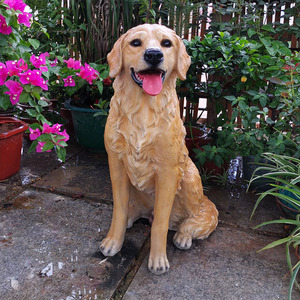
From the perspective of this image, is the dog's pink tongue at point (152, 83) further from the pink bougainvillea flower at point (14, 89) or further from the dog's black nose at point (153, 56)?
the pink bougainvillea flower at point (14, 89)

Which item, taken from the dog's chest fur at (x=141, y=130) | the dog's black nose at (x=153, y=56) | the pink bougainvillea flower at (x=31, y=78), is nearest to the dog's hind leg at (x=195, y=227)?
the dog's chest fur at (x=141, y=130)

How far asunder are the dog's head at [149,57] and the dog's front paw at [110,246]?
963 millimetres

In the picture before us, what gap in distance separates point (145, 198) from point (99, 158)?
60.5 inches

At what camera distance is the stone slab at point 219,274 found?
5.34ft

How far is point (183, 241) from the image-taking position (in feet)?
6.47

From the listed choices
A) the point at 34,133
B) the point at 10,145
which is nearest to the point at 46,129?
the point at 34,133

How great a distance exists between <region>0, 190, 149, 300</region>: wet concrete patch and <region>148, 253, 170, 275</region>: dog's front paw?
0.49 feet

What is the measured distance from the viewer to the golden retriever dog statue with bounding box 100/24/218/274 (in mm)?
1521

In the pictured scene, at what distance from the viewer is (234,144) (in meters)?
2.72

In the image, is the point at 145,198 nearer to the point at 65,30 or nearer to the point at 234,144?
the point at 234,144

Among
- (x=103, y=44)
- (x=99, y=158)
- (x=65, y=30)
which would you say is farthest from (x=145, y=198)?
Result: (x=65, y=30)

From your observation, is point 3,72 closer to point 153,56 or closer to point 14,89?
point 14,89

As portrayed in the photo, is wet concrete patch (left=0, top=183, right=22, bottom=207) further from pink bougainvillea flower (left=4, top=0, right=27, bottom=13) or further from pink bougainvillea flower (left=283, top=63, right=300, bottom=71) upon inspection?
pink bougainvillea flower (left=283, top=63, right=300, bottom=71)

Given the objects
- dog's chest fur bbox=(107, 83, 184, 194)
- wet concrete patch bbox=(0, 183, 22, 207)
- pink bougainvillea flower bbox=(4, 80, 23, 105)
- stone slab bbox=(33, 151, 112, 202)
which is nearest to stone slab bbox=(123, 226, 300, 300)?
dog's chest fur bbox=(107, 83, 184, 194)
